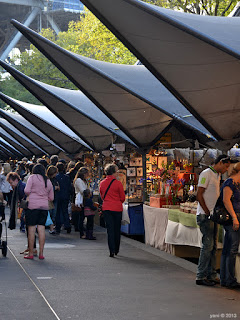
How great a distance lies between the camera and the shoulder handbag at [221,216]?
357 inches

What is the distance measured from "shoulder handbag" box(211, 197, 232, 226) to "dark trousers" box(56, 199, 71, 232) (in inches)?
314

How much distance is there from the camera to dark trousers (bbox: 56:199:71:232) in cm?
1672

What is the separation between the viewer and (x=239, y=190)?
927 centimetres

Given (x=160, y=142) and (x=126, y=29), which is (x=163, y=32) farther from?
(x=160, y=142)

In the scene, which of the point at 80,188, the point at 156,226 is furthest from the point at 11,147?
the point at 156,226

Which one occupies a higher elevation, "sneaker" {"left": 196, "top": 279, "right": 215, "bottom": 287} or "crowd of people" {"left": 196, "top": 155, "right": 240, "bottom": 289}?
"crowd of people" {"left": 196, "top": 155, "right": 240, "bottom": 289}

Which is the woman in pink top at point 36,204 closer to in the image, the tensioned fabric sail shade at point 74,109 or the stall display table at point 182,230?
the stall display table at point 182,230

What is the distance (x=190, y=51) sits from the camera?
11.4 meters

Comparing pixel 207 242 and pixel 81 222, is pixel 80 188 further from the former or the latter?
pixel 207 242

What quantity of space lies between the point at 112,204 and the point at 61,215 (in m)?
4.51

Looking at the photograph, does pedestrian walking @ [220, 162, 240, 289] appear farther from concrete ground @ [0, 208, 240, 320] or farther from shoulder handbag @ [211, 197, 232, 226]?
concrete ground @ [0, 208, 240, 320]

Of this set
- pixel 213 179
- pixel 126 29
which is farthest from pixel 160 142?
pixel 213 179

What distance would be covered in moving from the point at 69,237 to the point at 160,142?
139 inches

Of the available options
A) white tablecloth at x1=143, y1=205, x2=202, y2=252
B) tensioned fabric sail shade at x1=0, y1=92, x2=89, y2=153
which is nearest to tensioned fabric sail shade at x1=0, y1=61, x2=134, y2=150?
tensioned fabric sail shade at x1=0, y1=92, x2=89, y2=153
